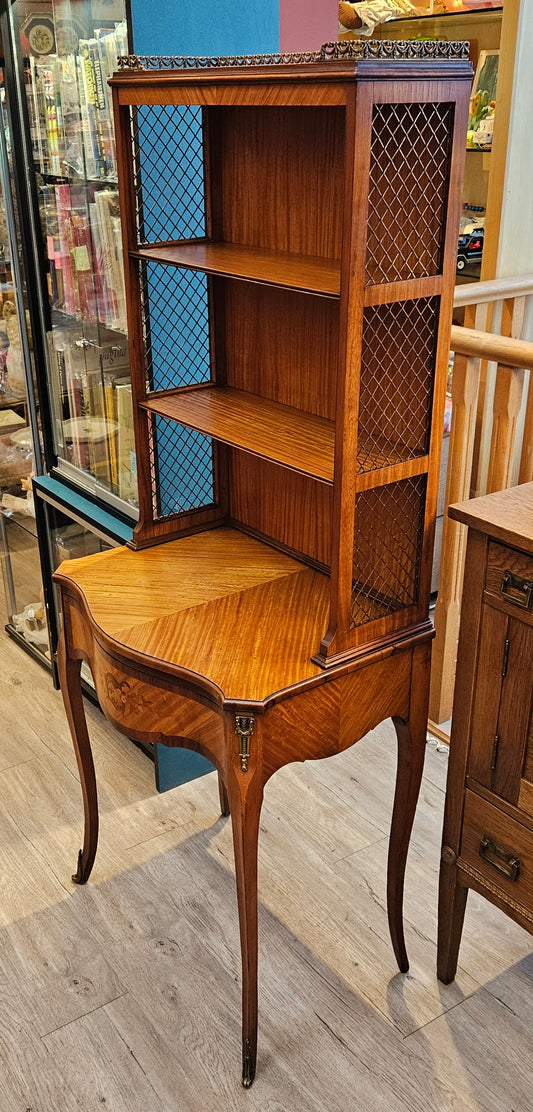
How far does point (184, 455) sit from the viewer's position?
2.33 m

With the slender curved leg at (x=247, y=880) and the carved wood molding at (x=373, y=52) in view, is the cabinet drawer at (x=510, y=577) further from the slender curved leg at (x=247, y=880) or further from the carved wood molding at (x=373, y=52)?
the carved wood molding at (x=373, y=52)

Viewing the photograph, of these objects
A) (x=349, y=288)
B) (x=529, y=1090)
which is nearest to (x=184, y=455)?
(x=349, y=288)

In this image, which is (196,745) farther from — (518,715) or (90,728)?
(90,728)

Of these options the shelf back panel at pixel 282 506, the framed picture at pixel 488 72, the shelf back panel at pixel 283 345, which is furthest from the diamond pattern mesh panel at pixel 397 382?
the framed picture at pixel 488 72

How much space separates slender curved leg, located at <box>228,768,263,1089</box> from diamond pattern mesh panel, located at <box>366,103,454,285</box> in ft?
2.63

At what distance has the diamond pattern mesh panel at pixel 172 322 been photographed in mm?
2168

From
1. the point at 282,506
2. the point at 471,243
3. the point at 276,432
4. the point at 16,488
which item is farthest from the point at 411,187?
the point at 471,243

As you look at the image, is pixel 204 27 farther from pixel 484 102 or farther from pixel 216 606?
pixel 484 102

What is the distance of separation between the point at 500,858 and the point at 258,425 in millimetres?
882

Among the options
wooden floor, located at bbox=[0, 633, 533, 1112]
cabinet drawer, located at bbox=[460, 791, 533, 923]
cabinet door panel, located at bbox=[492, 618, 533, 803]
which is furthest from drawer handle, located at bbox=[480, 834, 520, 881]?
wooden floor, located at bbox=[0, 633, 533, 1112]

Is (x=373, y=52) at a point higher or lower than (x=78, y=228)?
higher

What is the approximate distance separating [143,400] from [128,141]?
1.56ft

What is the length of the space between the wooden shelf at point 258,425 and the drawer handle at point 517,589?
0.34 meters

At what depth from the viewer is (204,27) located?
2.08 m
